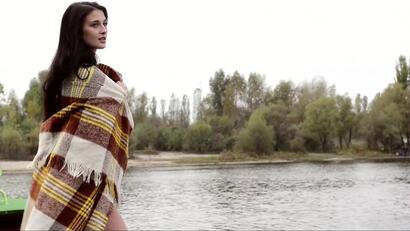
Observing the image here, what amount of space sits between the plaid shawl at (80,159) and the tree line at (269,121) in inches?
2509

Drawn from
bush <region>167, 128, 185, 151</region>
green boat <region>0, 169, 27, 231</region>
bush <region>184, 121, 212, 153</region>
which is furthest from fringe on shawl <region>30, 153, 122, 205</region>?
bush <region>167, 128, 185, 151</region>

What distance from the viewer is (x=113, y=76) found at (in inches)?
73.6

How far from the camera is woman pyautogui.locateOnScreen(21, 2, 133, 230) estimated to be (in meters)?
1.68

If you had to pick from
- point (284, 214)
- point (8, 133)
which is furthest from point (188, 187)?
point (8, 133)

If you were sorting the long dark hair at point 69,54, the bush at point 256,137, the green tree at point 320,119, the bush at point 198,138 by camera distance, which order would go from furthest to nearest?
the bush at point 198,138 → the green tree at point 320,119 → the bush at point 256,137 → the long dark hair at point 69,54

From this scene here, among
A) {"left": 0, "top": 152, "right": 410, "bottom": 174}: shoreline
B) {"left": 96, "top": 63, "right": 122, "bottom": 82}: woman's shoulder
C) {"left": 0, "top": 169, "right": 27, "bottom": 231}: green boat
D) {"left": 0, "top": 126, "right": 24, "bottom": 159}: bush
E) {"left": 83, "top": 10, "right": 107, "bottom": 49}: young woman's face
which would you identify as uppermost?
{"left": 0, "top": 126, "right": 24, "bottom": 159}: bush

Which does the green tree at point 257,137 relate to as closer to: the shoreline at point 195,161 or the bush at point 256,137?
the bush at point 256,137

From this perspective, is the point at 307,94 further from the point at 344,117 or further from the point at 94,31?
the point at 94,31

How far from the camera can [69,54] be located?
71.4 inches

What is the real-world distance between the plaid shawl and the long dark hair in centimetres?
3

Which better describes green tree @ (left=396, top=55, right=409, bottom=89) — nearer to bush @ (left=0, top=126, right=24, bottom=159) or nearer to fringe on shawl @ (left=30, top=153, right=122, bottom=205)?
bush @ (left=0, top=126, right=24, bottom=159)

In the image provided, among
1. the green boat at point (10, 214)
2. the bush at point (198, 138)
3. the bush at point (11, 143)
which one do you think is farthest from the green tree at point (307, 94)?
the green boat at point (10, 214)

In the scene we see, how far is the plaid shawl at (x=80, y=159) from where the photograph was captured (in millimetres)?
1679

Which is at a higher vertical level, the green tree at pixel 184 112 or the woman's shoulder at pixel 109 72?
the green tree at pixel 184 112
